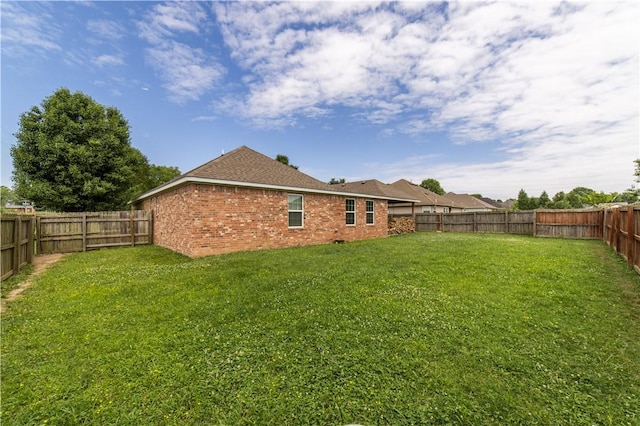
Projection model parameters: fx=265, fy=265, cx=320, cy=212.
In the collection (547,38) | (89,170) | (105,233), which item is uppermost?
(547,38)

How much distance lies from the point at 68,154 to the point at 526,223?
2896cm

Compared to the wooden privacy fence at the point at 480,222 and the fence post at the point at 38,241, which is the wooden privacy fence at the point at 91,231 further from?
the wooden privacy fence at the point at 480,222

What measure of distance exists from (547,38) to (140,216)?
17.5 metres

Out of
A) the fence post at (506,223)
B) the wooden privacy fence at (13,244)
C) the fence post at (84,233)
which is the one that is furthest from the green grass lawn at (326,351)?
the fence post at (506,223)

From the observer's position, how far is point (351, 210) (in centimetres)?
1445

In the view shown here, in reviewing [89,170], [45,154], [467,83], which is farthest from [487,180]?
[45,154]

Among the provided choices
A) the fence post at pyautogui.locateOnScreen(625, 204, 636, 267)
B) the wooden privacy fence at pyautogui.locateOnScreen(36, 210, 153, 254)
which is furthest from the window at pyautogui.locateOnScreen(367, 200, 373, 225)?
the wooden privacy fence at pyautogui.locateOnScreen(36, 210, 153, 254)

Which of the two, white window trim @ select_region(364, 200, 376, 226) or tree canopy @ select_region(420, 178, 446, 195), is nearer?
white window trim @ select_region(364, 200, 376, 226)

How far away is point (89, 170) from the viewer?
55.6 feet

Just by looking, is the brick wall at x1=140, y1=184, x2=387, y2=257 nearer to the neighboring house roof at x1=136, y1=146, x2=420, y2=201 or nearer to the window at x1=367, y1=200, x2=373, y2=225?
the neighboring house roof at x1=136, y1=146, x2=420, y2=201

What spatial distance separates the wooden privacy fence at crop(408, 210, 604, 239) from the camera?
544 inches

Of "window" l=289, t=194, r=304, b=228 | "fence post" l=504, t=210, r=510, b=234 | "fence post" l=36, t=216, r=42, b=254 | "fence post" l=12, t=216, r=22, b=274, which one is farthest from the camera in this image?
"fence post" l=504, t=210, r=510, b=234

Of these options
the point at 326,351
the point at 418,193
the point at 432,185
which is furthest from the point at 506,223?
the point at 432,185

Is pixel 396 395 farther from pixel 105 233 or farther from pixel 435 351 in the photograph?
pixel 105 233
